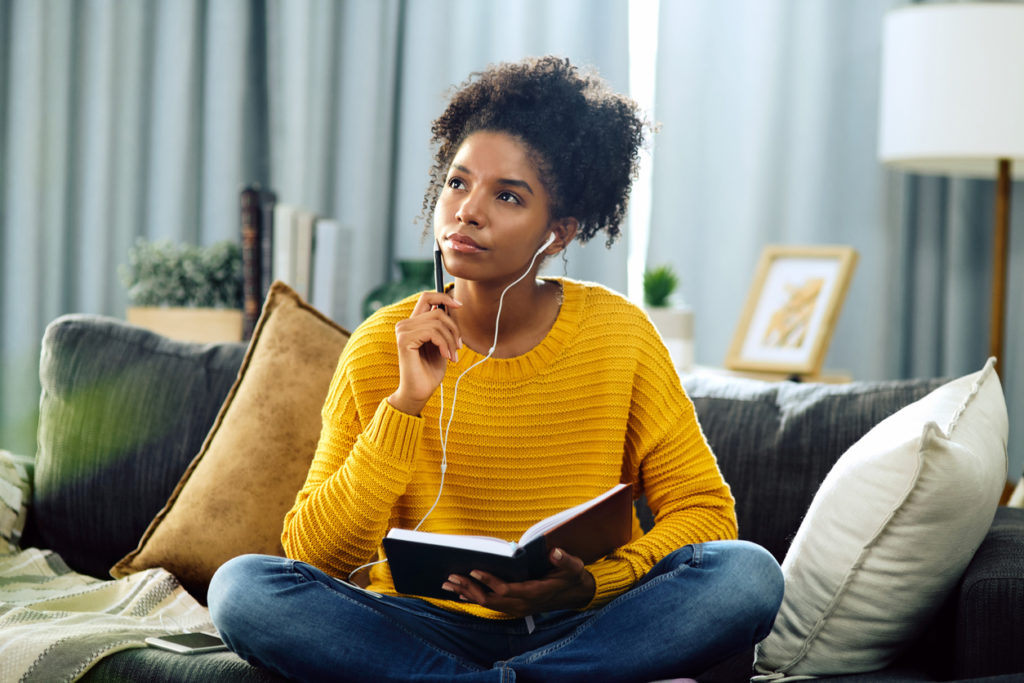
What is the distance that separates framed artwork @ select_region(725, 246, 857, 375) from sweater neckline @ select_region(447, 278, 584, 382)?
2.90 feet

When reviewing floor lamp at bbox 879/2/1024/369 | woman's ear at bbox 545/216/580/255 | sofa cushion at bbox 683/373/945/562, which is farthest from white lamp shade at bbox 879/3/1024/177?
woman's ear at bbox 545/216/580/255

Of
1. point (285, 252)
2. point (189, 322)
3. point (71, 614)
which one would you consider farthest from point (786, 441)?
point (189, 322)

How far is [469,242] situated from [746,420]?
2.00 ft

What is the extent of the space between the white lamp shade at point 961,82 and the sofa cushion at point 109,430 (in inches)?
57.5

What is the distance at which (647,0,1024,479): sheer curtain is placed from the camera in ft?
8.36

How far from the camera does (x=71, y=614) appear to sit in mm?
1498

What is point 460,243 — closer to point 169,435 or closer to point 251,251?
point 169,435

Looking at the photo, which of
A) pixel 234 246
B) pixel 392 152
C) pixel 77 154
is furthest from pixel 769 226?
pixel 77 154

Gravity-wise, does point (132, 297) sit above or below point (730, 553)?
above

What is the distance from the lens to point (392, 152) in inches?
111

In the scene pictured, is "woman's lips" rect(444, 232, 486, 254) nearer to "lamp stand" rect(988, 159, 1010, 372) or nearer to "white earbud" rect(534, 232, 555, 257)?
"white earbud" rect(534, 232, 555, 257)

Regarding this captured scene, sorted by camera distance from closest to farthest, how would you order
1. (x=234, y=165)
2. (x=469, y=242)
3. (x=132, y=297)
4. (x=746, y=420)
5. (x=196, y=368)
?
(x=469, y=242)
(x=746, y=420)
(x=196, y=368)
(x=132, y=297)
(x=234, y=165)

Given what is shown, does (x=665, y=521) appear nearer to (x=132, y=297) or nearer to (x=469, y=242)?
(x=469, y=242)

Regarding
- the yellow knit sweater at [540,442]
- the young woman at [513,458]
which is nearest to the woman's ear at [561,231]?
the young woman at [513,458]
